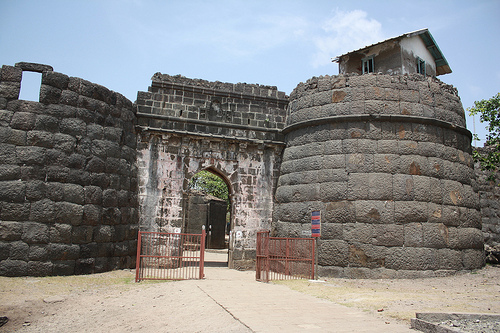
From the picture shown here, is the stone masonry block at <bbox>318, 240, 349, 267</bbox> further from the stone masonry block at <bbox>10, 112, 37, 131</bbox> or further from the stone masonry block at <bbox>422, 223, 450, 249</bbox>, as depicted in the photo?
the stone masonry block at <bbox>10, 112, 37, 131</bbox>

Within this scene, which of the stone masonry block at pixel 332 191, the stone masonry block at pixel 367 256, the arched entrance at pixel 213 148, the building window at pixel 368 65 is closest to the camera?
the stone masonry block at pixel 367 256

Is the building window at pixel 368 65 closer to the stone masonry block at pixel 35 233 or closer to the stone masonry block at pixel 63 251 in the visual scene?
the stone masonry block at pixel 63 251

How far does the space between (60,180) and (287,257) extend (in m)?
6.71

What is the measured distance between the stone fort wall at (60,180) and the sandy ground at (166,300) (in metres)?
0.66

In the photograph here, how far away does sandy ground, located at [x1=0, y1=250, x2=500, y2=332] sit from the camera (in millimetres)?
6480

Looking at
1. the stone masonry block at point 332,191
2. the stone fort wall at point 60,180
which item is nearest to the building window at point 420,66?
the stone masonry block at point 332,191

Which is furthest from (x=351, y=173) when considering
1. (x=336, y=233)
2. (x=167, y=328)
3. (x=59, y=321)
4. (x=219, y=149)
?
(x=59, y=321)

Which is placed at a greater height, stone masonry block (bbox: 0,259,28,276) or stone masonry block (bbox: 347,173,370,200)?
stone masonry block (bbox: 347,173,370,200)

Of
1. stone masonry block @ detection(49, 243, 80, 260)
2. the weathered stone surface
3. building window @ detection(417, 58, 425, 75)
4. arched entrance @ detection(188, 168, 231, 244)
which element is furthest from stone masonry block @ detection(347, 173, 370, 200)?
arched entrance @ detection(188, 168, 231, 244)

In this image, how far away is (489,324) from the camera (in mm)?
5230

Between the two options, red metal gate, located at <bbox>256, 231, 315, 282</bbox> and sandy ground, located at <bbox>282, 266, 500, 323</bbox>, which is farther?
red metal gate, located at <bbox>256, 231, 315, 282</bbox>

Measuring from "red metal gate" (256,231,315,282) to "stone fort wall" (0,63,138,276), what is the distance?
14.2ft

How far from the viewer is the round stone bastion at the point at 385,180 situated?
11.1m

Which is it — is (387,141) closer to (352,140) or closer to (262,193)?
(352,140)
